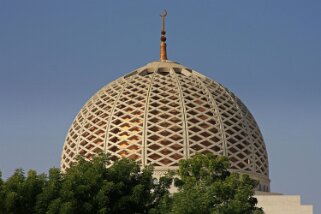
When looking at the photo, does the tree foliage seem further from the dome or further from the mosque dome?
the mosque dome

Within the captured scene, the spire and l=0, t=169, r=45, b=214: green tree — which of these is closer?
l=0, t=169, r=45, b=214: green tree

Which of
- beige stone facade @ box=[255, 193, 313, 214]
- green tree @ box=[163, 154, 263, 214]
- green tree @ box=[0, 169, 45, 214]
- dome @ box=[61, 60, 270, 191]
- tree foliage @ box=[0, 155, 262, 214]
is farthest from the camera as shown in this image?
dome @ box=[61, 60, 270, 191]

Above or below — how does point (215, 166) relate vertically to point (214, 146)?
below

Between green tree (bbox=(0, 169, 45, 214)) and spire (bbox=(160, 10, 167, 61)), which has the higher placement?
spire (bbox=(160, 10, 167, 61))

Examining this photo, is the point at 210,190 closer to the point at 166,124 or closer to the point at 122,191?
the point at 122,191

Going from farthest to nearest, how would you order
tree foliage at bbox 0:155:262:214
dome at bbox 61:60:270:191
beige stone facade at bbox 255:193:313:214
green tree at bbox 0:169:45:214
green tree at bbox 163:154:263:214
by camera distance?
dome at bbox 61:60:270:191 → beige stone facade at bbox 255:193:313:214 → green tree at bbox 0:169:45:214 → tree foliage at bbox 0:155:262:214 → green tree at bbox 163:154:263:214

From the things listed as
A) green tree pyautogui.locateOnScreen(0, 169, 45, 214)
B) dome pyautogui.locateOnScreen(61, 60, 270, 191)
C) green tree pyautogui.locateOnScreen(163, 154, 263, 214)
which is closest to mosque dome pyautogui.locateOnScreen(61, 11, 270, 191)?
dome pyautogui.locateOnScreen(61, 60, 270, 191)

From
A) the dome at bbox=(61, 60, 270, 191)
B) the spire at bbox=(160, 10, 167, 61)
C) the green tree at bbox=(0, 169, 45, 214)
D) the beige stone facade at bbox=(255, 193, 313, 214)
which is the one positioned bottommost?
the green tree at bbox=(0, 169, 45, 214)

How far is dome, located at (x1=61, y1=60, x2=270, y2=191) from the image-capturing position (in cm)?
3256

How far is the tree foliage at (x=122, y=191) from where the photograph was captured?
2208 centimetres

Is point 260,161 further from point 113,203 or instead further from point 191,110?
point 113,203

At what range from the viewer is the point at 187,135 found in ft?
107

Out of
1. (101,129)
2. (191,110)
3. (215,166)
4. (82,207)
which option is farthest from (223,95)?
(82,207)

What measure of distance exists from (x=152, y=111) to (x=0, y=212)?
11.7m
